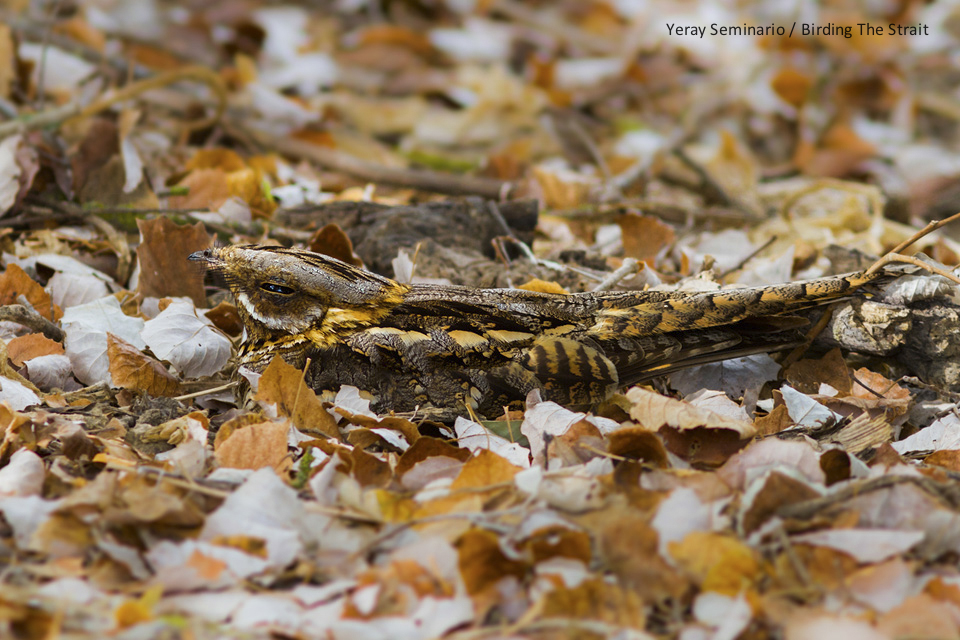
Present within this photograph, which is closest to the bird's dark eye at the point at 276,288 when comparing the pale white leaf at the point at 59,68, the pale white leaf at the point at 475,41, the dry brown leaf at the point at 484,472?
the dry brown leaf at the point at 484,472

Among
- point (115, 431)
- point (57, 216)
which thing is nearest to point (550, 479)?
point (115, 431)

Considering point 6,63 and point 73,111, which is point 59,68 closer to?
point 6,63

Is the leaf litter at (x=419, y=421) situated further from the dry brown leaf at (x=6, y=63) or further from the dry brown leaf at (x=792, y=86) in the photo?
the dry brown leaf at (x=792, y=86)

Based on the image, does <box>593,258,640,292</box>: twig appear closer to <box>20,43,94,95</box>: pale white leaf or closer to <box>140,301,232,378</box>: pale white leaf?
<box>140,301,232,378</box>: pale white leaf

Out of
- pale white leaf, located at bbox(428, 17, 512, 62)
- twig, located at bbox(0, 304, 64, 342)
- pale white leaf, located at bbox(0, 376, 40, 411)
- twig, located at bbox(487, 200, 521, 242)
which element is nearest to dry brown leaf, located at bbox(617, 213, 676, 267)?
twig, located at bbox(487, 200, 521, 242)

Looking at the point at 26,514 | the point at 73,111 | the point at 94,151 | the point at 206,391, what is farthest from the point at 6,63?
the point at 26,514
